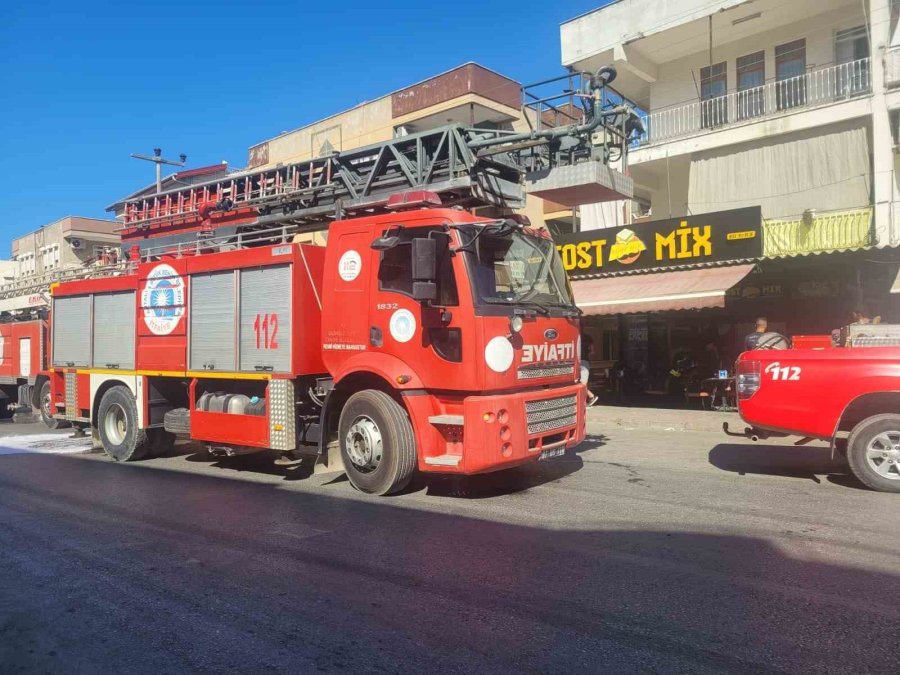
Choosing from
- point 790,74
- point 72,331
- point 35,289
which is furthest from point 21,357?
point 790,74

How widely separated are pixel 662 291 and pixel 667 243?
1.58 metres

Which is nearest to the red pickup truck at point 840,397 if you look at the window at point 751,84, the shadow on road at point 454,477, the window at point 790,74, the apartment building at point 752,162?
the shadow on road at point 454,477

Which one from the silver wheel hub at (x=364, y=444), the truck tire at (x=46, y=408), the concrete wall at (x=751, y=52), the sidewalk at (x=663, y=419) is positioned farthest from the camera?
the concrete wall at (x=751, y=52)

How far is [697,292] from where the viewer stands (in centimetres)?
1312

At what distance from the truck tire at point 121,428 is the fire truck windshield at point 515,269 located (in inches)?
235

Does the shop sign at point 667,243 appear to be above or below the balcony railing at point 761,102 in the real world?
below

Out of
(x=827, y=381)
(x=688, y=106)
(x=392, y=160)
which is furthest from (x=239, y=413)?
(x=688, y=106)

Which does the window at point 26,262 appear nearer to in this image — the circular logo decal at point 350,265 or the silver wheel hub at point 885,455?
the circular logo decal at point 350,265

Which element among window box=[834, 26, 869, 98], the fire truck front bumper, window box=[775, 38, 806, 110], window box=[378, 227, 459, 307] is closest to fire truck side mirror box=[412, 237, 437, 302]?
Answer: window box=[378, 227, 459, 307]

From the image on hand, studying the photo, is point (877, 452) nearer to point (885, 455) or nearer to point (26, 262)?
point (885, 455)

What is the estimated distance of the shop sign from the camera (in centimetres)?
1369

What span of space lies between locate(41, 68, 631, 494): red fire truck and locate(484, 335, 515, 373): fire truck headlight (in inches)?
0.6

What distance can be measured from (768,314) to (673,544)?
13.0 meters

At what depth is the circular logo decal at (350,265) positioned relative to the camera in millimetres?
7020
